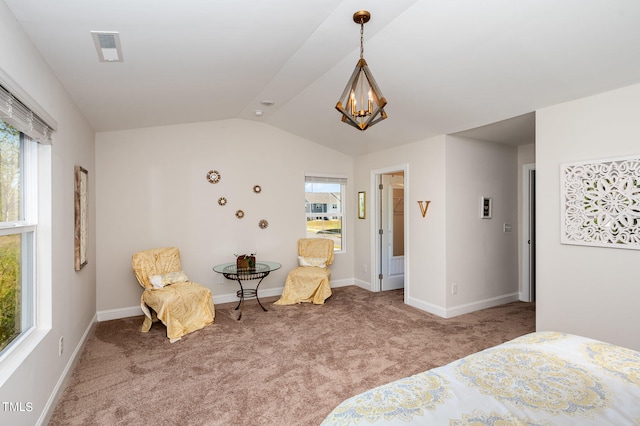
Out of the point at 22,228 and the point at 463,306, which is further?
the point at 463,306

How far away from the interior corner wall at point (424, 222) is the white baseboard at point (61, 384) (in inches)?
150

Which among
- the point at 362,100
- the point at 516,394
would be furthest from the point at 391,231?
the point at 516,394

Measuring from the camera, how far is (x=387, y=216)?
18.0 ft

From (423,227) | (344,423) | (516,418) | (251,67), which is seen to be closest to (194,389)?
(344,423)

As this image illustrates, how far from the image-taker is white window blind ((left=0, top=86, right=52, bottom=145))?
157cm

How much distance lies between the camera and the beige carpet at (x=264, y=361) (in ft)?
7.28

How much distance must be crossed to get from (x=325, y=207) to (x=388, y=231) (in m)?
1.14

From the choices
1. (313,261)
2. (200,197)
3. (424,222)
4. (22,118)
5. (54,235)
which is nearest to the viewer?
(22,118)

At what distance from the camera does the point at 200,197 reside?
4625mm

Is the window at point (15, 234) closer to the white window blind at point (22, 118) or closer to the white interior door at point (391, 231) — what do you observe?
the white window blind at point (22, 118)

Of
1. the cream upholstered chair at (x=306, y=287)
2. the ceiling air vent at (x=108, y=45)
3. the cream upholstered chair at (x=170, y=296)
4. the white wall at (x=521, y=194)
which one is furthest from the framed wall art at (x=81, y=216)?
the white wall at (x=521, y=194)

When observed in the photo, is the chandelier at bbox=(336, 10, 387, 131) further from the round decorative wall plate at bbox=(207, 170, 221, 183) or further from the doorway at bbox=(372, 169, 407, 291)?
the doorway at bbox=(372, 169, 407, 291)

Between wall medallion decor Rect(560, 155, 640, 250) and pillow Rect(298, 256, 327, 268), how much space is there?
3.09m

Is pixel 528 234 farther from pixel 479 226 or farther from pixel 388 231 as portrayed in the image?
pixel 388 231
